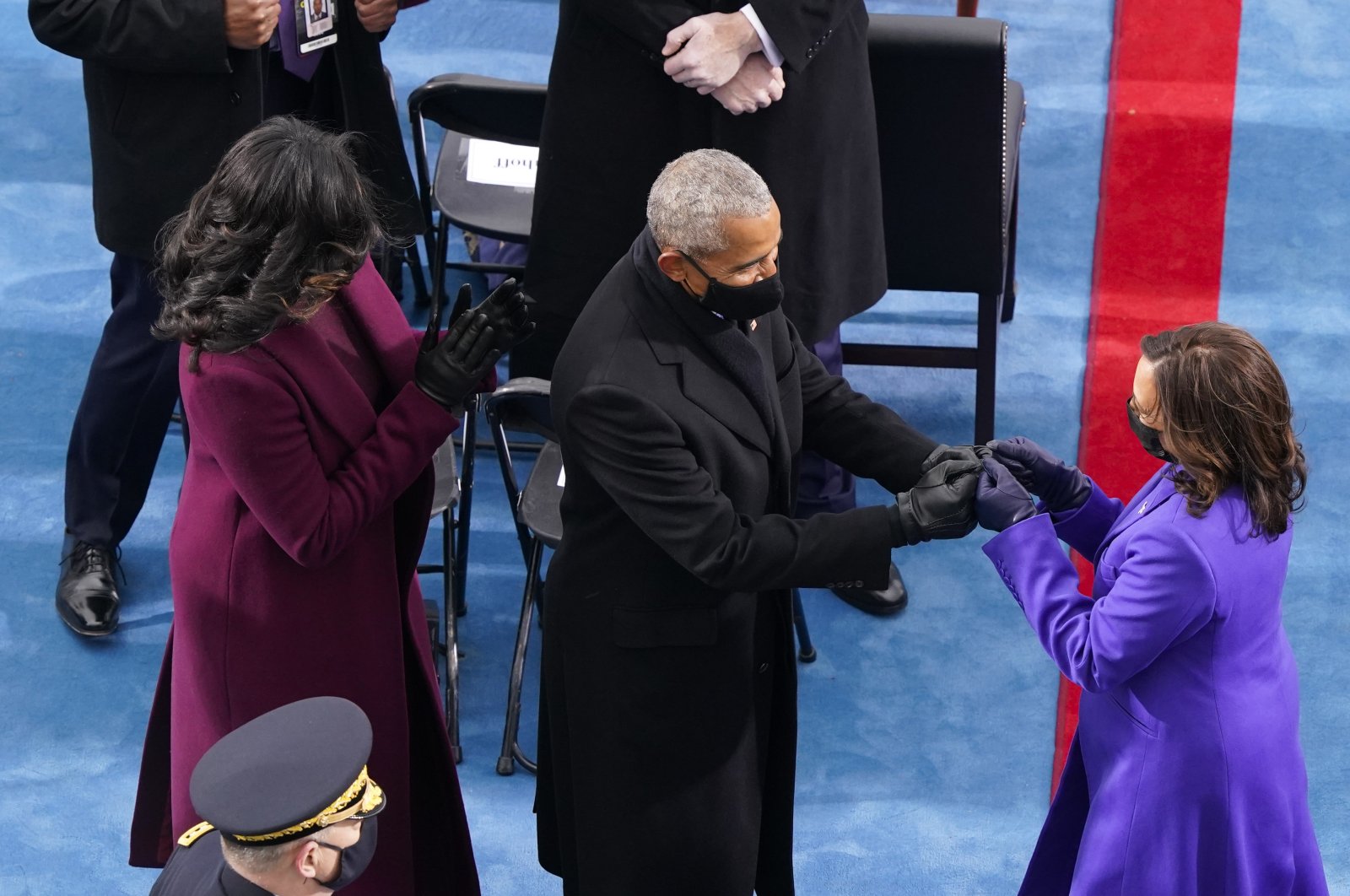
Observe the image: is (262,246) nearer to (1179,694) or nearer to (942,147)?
(1179,694)

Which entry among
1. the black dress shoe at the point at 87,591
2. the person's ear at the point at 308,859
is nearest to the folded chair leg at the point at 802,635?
the black dress shoe at the point at 87,591

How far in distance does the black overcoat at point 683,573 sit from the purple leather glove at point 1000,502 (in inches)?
6.4

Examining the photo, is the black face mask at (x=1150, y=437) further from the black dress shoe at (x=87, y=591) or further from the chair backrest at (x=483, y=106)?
the black dress shoe at (x=87, y=591)

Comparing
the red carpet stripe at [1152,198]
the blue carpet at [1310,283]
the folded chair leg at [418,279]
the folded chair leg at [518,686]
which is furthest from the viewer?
the folded chair leg at [418,279]

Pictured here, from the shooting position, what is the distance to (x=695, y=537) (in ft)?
8.20

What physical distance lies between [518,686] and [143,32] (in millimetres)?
1669

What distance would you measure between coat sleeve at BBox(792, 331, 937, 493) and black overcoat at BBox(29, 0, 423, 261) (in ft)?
4.73

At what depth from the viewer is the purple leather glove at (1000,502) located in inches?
104

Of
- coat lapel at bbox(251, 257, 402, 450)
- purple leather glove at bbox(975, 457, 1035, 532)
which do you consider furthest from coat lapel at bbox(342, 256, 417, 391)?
purple leather glove at bbox(975, 457, 1035, 532)

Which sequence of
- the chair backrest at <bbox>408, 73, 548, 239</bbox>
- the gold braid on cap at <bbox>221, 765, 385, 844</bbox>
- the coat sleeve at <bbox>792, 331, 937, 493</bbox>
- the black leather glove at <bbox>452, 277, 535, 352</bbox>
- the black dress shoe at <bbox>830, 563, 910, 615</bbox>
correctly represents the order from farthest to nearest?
the chair backrest at <bbox>408, 73, 548, 239</bbox>
the black dress shoe at <bbox>830, 563, 910, 615</bbox>
the coat sleeve at <bbox>792, 331, 937, 493</bbox>
the black leather glove at <bbox>452, 277, 535, 352</bbox>
the gold braid on cap at <bbox>221, 765, 385, 844</bbox>

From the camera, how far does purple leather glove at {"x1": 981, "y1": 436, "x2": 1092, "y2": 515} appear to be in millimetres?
2795

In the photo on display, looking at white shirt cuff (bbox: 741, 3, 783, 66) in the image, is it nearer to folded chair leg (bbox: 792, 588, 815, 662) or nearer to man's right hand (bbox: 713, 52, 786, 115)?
man's right hand (bbox: 713, 52, 786, 115)

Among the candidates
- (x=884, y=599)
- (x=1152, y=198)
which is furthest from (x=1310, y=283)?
(x=884, y=599)

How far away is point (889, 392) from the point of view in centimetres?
509
